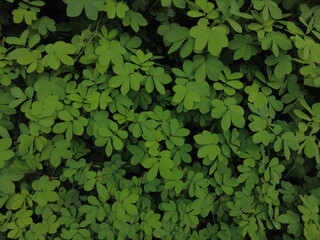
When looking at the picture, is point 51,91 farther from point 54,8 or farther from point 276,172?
point 276,172

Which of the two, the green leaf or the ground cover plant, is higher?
the green leaf

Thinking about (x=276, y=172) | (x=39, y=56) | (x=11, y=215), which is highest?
(x=39, y=56)

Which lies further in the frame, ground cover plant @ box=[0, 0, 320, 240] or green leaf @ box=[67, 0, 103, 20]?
ground cover plant @ box=[0, 0, 320, 240]

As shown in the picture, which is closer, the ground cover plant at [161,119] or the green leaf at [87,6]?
the green leaf at [87,6]

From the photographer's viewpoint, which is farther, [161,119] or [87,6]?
[161,119]

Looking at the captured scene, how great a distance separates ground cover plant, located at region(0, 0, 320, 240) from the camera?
181cm

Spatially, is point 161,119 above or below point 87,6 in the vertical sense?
below

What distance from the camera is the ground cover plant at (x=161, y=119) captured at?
1.81m

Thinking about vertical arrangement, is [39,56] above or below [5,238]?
above

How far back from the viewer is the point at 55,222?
2045mm

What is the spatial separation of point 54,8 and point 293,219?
2418 millimetres

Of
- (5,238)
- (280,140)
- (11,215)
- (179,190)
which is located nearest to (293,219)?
(280,140)

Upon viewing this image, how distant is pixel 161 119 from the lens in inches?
76.1

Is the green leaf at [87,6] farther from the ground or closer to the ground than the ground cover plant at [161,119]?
farther from the ground
